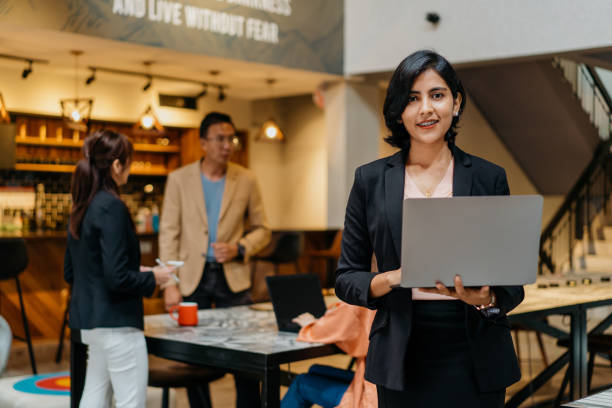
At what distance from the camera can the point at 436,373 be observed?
5.86 ft

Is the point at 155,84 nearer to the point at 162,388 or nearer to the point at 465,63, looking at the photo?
the point at 465,63

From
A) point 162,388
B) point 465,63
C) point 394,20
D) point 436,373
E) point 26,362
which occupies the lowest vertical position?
point 26,362

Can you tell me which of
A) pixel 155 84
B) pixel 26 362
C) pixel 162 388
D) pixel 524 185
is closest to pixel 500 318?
pixel 162 388

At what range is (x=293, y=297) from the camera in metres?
3.48

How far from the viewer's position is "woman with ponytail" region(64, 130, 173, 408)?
3049mm

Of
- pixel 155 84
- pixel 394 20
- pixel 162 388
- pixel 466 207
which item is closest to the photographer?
pixel 466 207

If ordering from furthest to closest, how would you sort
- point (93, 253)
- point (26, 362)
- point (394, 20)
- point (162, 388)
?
point (394, 20), point (26, 362), point (162, 388), point (93, 253)

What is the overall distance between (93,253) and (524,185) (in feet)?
32.0

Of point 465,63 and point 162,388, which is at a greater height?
point 465,63

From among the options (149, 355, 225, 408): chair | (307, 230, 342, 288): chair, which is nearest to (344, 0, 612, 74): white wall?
(307, 230, 342, 288): chair

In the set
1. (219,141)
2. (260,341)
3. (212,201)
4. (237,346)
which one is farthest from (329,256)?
(237,346)

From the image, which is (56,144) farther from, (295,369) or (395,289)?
(395,289)

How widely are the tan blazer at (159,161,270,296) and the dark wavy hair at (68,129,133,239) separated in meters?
1.05

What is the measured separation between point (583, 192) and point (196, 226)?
7.77 metres
